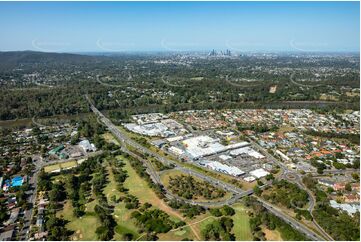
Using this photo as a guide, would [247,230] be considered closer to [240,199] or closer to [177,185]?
[240,199]

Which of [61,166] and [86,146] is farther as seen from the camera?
[86,146]

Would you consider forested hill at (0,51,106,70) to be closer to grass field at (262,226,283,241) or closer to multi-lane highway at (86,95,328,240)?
multi-lane highway at (86,95,328,240)

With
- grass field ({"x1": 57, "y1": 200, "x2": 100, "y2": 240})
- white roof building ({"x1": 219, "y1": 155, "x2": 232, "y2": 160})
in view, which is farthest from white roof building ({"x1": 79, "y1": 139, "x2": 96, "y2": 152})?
white roof building ({"x1": 219, "y1": 155, "x2": 232, "y2": 160})

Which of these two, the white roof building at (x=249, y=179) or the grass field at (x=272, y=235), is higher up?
the white roof building at (x=249, y=179)

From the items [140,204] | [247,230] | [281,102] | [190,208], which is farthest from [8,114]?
[281,102]

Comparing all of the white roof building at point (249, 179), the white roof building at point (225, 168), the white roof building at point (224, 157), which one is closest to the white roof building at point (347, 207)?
the white roof building at point (249, 179)

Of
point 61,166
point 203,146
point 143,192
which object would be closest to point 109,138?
point 61,166

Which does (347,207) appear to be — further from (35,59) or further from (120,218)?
(35,59)

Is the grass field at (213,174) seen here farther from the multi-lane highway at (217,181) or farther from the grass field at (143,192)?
the grass field at (143,192)
